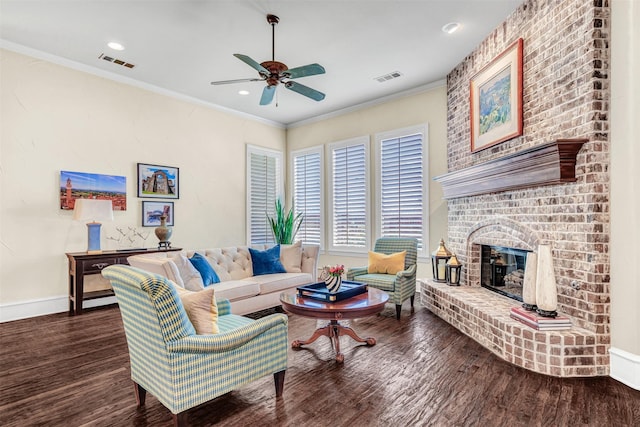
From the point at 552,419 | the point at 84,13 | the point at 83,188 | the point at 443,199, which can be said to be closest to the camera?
the point at 552,419

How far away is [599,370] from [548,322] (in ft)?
1.59

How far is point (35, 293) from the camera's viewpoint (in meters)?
4.37

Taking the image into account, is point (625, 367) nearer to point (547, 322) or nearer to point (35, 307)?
point (547, 322)

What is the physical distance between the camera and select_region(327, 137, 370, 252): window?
622 centimetres

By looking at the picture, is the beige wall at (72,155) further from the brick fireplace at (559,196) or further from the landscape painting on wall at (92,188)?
the brick fireplace at (559,196)

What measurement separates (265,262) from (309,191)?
2736 millimetres

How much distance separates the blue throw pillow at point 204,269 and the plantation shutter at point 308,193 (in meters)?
3.16

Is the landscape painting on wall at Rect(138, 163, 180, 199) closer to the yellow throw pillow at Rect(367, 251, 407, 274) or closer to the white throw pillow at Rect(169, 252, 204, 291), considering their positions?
the white throw pillow at Rect(169, 252, 204, 291)

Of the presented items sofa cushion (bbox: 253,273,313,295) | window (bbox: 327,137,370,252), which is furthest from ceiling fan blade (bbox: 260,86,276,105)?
window (bbox: 327,137,370,252)

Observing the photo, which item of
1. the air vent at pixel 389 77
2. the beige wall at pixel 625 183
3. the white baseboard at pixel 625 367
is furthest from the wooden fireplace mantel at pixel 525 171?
the air vent at pixel 389 77

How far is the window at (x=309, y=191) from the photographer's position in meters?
6.96

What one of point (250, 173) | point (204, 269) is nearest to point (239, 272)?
point (204, 269)

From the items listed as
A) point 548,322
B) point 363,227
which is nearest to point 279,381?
point 548,322

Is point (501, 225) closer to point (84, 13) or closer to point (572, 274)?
point (572, 274)
